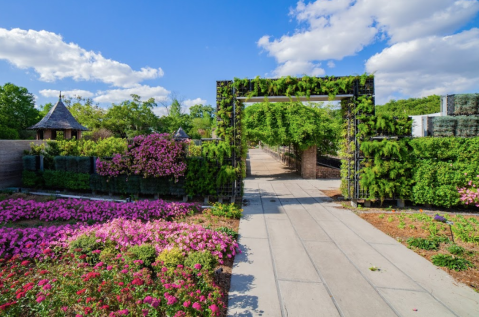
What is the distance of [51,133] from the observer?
16609 mm

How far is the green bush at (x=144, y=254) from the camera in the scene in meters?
3.01

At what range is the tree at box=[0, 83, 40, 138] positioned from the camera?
27391 millimetres

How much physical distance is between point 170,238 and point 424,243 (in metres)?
4.15

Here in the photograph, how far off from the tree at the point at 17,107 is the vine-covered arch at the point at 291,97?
3192cm

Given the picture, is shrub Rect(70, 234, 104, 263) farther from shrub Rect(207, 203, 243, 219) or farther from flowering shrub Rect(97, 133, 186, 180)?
flowering shrub Rect(97, 133, 186, 180)

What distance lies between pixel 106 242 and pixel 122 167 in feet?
12.4

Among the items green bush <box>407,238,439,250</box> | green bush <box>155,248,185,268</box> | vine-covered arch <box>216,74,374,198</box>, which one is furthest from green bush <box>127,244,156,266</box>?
green bush <box>407,238,439,250</box>

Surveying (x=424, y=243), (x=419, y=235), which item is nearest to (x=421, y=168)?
(x=419, y=235)

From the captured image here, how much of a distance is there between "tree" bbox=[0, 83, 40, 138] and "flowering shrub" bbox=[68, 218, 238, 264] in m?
32.6

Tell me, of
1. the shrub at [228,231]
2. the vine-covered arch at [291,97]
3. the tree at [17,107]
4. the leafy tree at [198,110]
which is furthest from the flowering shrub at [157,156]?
the leafy tree at [198,110]

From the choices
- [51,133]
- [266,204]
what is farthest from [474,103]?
[51,133]

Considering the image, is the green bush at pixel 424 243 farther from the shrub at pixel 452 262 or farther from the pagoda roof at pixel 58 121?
the pagoda roof at pixel 58 121

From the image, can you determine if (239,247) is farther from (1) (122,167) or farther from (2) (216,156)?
(1) (122,167)

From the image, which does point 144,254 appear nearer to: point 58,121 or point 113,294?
point 113,294
